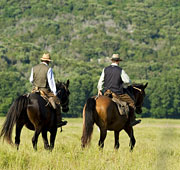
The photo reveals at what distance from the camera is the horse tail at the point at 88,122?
9.37 m

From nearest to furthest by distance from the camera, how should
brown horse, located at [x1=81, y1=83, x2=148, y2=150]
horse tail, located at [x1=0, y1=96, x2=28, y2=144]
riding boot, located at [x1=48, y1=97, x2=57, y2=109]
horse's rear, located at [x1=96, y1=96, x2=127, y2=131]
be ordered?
horse tail, located at [x1=0, y1=96, x2=28, y2=144], brown horse, located at [x1=81, y1=83, x2=148, y2=150], horse's rear, located at [x1=96, y1=96, x2=127, y2=131], riding boot, located at [x1=48, y1=97, x2=57, y2=109]

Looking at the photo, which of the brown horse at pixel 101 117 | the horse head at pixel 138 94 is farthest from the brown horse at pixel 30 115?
the horse head at pixel 138 94

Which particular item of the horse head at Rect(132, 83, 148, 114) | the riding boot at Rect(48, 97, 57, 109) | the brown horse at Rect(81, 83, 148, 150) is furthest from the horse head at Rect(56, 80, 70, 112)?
the brown horse at Rect(81, 83, 148, 150)

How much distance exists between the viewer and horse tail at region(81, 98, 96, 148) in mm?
9367

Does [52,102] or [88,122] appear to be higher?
[52,102]

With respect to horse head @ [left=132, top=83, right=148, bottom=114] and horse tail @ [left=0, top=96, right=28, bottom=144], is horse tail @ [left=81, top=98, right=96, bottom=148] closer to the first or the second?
horse tail @ [left=0, top=96, right=28, bottom=144]

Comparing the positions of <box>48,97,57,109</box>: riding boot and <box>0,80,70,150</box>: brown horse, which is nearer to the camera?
<box>0,80,70,150</box>: brown horse

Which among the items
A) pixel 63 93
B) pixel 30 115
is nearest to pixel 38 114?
pixel 30 115

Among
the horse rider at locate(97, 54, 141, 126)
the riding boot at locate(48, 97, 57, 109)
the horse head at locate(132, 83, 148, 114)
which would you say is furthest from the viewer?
the horse head at locate(132, 83, 148, 114)

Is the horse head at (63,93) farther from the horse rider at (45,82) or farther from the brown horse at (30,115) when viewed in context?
the brown horse at (30,115)

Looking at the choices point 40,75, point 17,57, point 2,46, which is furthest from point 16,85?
point 40,75

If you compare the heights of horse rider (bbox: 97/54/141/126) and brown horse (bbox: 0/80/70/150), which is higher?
horse rider (bbox: 97/54/141/126)

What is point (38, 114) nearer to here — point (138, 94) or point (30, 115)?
point (30, 115)

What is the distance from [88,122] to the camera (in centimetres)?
946
